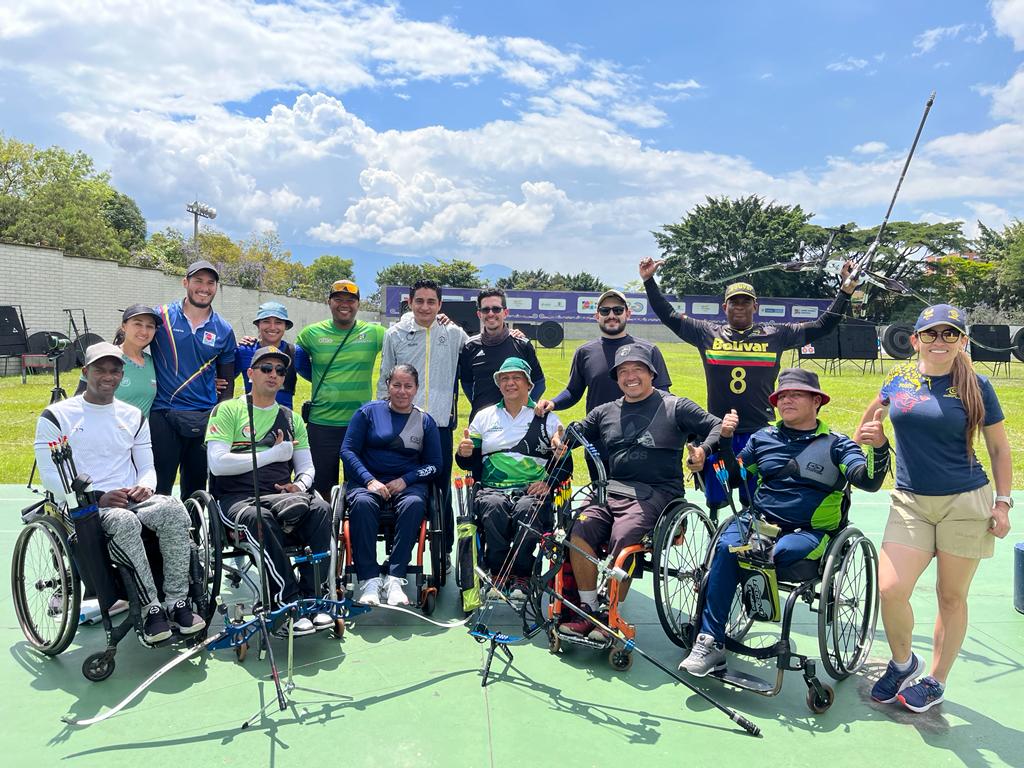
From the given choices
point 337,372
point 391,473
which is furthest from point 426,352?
point 391,473

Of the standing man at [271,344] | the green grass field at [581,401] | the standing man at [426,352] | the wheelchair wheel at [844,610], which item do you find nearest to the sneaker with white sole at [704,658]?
the wheelchair wheel at [844,610]

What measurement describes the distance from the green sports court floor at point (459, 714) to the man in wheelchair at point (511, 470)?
1.36 ft

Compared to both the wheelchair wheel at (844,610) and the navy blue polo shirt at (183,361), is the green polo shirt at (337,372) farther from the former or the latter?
the wheelchair wheel at (844,610)

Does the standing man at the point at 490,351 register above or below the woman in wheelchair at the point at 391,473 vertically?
above

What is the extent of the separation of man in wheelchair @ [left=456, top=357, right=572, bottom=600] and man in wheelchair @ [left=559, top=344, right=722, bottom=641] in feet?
0.90

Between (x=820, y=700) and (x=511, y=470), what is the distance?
1.80 m

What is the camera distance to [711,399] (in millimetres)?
4117

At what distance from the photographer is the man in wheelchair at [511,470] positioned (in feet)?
12.0

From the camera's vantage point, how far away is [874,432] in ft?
9.28

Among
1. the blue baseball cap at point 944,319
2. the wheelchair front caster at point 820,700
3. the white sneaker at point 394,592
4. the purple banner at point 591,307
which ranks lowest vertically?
the wheelchair front caster at point 820,700

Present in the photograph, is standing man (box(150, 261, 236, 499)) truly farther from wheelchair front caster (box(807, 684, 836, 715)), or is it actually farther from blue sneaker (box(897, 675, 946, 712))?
blue sneaker (box(897, 675, 946, 712))

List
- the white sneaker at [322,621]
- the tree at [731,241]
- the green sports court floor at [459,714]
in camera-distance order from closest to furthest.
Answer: the green sports court floor at [459,714]
the white sneaker at [322,621]
the tree at [731,241]

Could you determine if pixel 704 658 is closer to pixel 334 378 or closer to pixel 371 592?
pixel 371 592

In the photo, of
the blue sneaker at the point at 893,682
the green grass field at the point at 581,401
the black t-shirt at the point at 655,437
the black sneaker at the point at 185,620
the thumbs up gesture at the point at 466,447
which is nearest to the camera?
the blue sneaker at the point at 893,682
